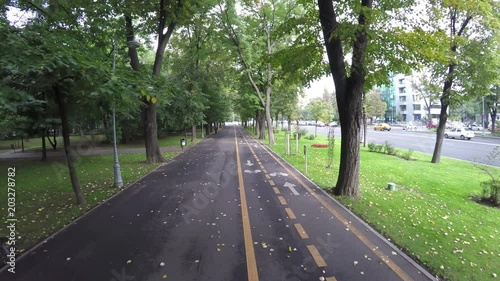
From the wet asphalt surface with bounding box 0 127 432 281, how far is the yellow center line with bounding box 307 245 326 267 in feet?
0.05

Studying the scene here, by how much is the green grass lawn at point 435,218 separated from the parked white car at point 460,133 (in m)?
28.7

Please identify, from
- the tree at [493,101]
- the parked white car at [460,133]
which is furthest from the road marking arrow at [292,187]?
the tree at [493,101]

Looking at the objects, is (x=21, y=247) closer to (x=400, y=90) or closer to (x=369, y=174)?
(x=369, y=174)

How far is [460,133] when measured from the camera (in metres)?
36.5

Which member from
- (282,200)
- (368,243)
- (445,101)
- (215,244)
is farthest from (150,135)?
(445,101)

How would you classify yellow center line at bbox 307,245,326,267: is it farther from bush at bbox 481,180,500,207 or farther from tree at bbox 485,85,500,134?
tree at bbox 485,85,500,134

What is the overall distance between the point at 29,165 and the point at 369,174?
59.7 ft

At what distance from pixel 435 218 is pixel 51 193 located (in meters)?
11.5

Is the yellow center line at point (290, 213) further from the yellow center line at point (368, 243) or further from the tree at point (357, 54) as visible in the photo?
the tree at point (357, 54)

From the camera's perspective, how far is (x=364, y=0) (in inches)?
306

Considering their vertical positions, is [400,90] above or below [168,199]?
above

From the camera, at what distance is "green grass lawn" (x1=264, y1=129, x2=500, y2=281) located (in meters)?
4.70

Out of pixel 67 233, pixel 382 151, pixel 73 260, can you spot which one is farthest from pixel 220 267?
pixel 382 151

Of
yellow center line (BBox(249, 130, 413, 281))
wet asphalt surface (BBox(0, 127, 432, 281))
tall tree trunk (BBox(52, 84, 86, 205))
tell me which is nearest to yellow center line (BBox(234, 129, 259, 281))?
wet asphalt surface (BBox(0, 127, 432, 281))
